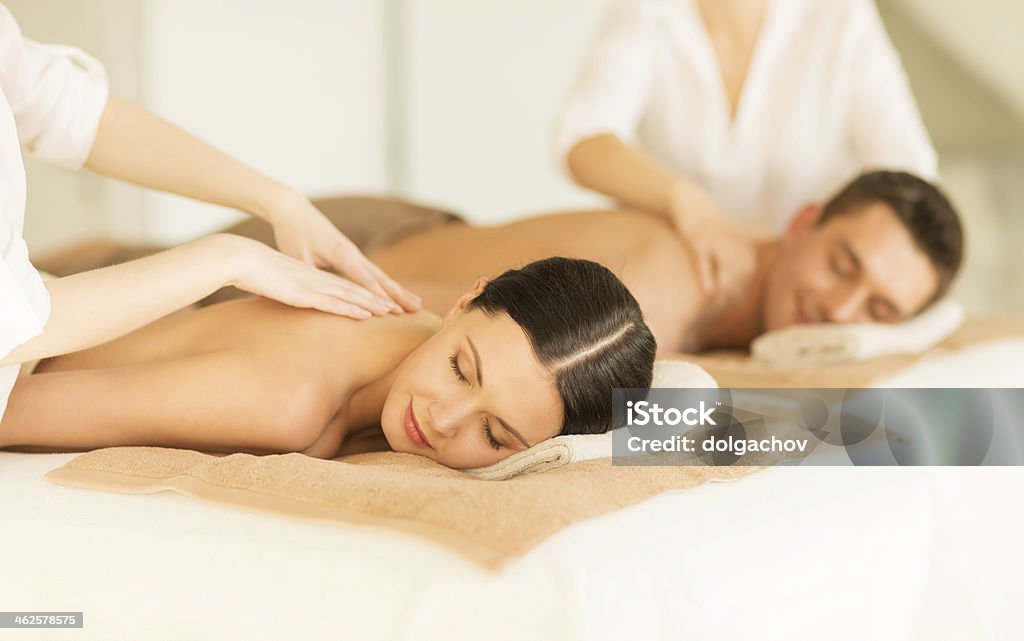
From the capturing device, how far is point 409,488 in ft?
3.36

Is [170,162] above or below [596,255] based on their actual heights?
above

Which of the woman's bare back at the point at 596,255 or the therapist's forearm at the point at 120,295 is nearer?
the therapist's forearm at the point at 120,295

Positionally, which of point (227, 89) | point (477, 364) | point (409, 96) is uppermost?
point (477, 364)

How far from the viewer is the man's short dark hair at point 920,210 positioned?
2.12m

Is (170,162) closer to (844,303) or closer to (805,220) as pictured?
(844,303)

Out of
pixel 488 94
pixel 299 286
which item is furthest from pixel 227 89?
pixel 299 286

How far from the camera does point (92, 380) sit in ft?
4.17

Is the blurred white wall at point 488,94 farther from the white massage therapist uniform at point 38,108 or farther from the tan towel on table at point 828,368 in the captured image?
the white massage therapist uniform at point 38,108

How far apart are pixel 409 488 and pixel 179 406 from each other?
0.36m

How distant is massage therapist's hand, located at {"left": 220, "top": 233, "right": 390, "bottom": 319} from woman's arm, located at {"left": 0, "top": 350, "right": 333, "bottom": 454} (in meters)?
0.09

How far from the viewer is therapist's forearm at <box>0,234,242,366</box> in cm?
110

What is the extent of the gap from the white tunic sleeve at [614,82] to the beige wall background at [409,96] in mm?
1428

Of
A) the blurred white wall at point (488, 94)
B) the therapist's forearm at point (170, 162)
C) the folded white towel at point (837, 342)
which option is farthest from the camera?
the blurred white wall at point (488, 94)

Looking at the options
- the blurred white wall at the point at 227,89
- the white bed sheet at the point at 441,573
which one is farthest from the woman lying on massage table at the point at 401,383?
the blurred white wall at the point at 227,89
